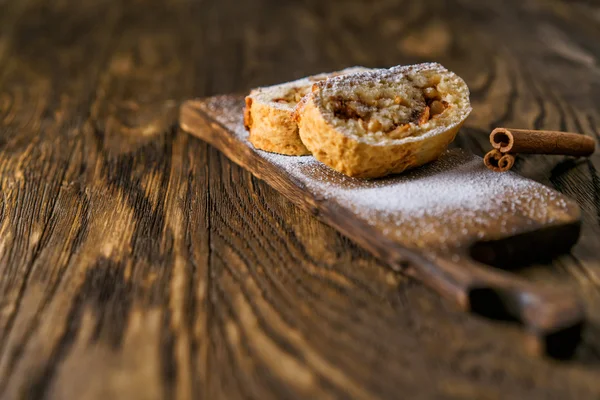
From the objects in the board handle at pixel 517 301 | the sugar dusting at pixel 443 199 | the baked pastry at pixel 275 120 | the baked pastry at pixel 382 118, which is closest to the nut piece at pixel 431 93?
the baked pastry at pixel 382 118

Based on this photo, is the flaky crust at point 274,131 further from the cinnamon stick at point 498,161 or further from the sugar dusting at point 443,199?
the cinnamon stick at point 498,161

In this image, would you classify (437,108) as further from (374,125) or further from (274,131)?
(274,131)

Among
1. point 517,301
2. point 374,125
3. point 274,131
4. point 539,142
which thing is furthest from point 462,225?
point 274,131

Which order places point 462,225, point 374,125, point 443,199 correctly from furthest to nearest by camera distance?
point 374,125 → point 443,199 → point 462,225

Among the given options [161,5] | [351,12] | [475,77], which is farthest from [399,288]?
[161,5]

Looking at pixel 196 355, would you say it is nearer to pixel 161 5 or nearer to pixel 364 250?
pixel 364 250

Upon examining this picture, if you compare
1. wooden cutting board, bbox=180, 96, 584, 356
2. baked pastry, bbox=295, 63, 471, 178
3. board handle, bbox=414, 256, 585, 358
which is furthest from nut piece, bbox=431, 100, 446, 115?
board handle, bbox=414, 256, 585, 358
